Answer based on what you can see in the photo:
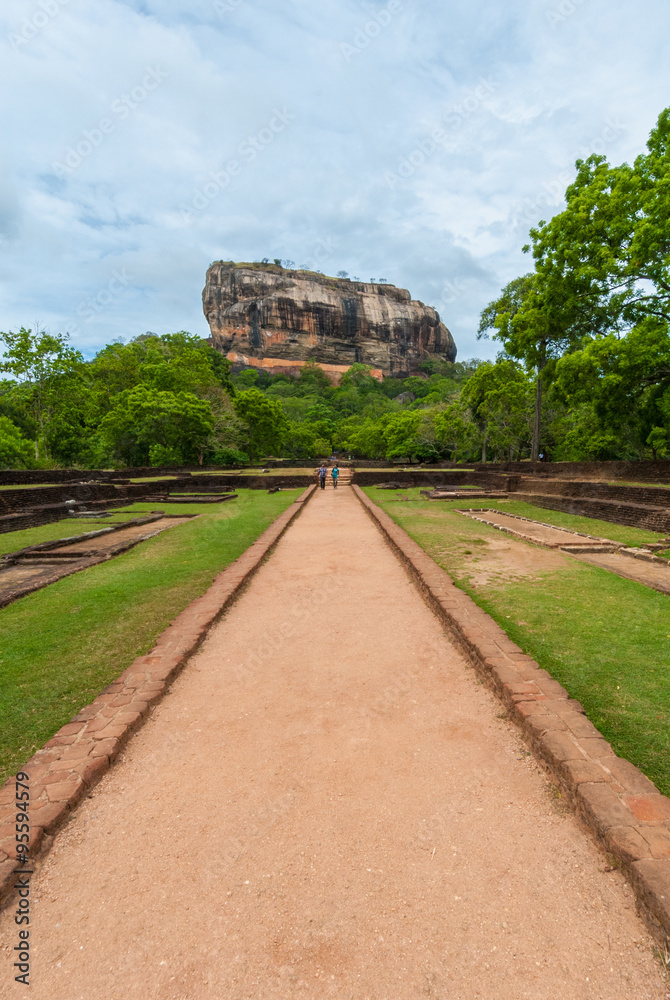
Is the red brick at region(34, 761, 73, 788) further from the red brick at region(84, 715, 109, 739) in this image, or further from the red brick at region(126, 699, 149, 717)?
the red brick at region(126, 699, 149, 717)

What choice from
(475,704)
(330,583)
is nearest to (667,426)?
(330,583)

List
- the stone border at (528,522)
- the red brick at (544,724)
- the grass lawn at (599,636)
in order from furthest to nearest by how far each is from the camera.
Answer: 1. the stone border at (528,522)
2. the grass lawn at (599,636)
3. the red brick at (544,724)

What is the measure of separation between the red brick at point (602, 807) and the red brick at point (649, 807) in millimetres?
35

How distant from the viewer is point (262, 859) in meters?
1.70

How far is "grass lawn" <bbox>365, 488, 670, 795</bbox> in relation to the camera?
2.41 metres

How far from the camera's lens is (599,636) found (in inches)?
142

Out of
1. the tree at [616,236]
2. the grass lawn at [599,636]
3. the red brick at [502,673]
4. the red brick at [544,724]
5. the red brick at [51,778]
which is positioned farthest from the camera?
the tree at [616,236]

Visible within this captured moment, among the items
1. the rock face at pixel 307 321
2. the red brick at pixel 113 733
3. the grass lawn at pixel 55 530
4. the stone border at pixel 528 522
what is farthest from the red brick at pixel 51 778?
the rock face at pixel 307 321

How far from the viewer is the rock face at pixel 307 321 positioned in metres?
92.3

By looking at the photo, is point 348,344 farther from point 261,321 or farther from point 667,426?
point 667,426

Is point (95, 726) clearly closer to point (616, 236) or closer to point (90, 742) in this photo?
point (90, 742)

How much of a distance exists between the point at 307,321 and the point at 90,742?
100m

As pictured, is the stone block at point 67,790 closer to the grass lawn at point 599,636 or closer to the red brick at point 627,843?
the red brick at point 627,843

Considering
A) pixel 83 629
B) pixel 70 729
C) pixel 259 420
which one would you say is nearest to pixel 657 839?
pixel 70 729
